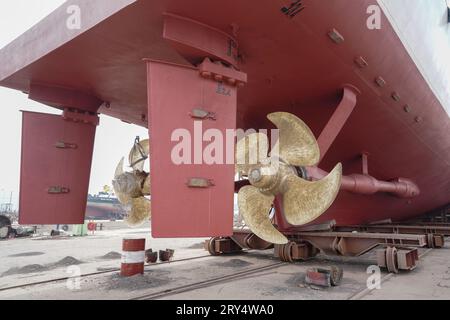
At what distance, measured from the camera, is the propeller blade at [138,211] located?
749 centimetres

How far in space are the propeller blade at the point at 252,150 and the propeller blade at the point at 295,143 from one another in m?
0.19

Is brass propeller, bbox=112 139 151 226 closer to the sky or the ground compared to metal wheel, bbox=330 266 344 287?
closer to the sky

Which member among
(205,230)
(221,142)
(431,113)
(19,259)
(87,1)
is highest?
(87,1)

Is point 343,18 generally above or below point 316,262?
above

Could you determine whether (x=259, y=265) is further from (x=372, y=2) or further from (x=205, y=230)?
(x=372, y=2)

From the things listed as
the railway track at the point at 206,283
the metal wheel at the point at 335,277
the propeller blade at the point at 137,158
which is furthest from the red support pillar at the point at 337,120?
the propeller blade at the point at 137,158

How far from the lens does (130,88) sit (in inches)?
241

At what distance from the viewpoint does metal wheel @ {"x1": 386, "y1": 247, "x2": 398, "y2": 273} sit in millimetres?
5730

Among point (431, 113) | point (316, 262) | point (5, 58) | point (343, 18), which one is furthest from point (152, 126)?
point (431, 113)

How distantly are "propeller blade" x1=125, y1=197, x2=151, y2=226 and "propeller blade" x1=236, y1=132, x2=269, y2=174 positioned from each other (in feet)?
9.20

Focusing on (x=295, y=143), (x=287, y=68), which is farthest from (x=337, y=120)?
(x=287, y=68)

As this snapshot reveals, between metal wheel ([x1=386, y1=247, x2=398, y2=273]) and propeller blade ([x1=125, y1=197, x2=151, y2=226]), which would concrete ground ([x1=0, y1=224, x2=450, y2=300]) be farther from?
propeller blade ([x1=125, y1=197, x2=151, y2=226])

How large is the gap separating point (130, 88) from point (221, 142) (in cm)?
285

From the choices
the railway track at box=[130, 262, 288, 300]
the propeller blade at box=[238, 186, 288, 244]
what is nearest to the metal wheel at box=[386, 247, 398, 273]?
the railway track at box=[130, 262, 288, 300]
